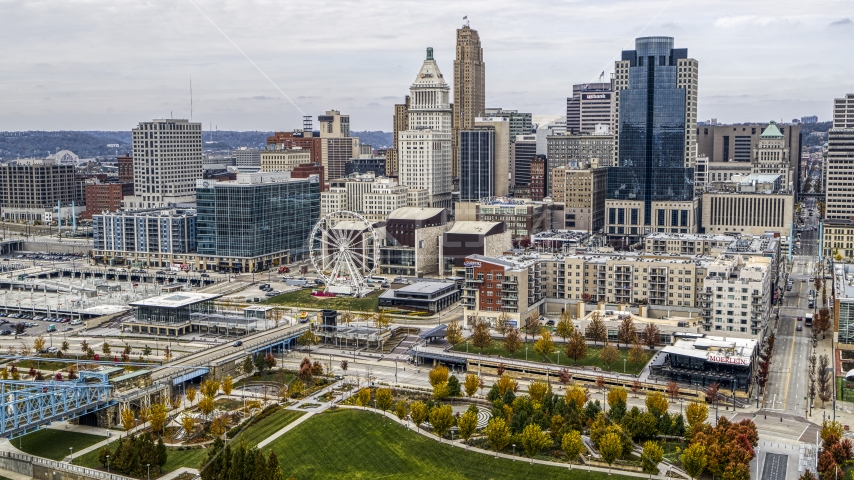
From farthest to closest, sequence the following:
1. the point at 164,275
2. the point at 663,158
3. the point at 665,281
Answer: the point at 663,158 → the point at 164,275 → the point at 665,281

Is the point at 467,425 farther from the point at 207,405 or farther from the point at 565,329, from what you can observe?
the point at 565,329

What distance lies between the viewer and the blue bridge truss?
45938 mm

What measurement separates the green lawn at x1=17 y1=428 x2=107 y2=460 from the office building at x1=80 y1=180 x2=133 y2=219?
311ft

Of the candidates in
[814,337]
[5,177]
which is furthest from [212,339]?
[5,177]

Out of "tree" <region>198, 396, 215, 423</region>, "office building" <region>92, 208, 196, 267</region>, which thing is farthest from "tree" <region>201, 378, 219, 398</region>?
"office building" <region>92, 208, 196, 267</region>

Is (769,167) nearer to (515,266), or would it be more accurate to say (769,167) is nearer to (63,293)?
(515,266)

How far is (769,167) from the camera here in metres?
139

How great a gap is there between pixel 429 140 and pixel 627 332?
67782 millimetres

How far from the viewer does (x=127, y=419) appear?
49.5 metres

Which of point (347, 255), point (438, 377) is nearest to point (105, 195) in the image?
point (347, 255)

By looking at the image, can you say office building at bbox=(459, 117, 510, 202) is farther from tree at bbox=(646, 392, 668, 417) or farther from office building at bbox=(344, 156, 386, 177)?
tree at bbox=(646, 392, 668, 417)

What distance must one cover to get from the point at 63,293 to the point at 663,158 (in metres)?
69.6

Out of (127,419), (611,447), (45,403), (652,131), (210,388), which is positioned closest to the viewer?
(611,447)

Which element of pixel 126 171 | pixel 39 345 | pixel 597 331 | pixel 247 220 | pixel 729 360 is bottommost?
pixel 39 345
